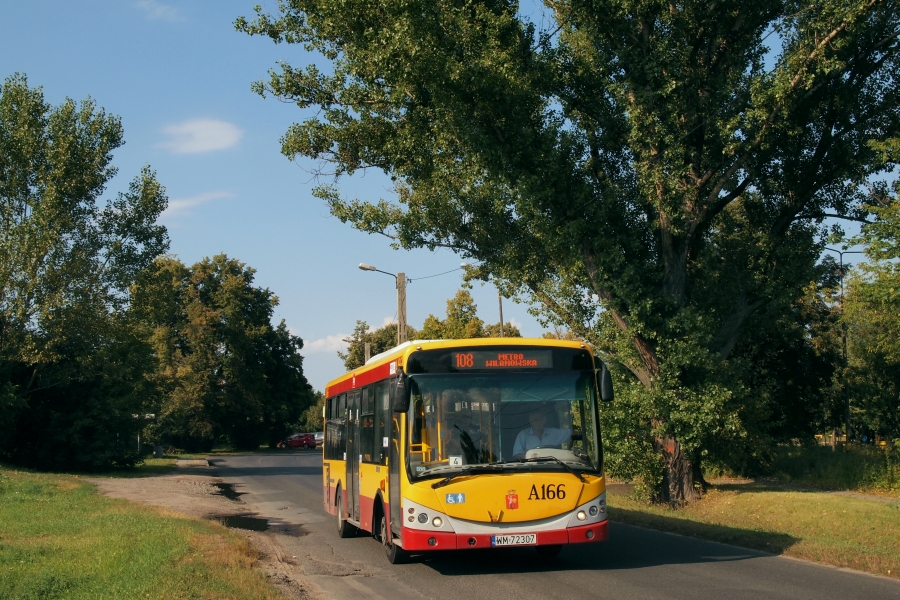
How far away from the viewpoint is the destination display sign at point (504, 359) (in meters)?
11.4

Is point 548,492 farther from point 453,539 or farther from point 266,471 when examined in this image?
point 266,471

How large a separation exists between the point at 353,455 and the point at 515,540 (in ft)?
17.0

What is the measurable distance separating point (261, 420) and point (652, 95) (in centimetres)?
5936

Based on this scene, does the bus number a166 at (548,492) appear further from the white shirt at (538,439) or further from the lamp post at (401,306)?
the lamp post at (401,306)

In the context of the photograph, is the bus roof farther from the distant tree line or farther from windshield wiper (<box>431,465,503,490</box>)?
the distant tree line

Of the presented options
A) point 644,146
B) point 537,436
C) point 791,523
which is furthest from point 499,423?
point 644,146

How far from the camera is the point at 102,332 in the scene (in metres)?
37.3

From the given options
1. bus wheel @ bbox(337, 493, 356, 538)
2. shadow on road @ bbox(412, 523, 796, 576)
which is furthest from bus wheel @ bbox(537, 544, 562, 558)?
bus wheel @ bbox(337, 493, 356, 538)

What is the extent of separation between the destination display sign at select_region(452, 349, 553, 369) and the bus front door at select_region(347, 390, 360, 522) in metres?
4.22

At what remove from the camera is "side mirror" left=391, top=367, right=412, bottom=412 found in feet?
35.9

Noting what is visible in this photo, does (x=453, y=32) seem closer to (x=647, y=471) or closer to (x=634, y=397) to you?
(x=634, y=397)

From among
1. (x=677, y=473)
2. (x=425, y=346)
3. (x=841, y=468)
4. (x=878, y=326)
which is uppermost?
(x=878, y=326)

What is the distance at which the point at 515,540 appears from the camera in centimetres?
1080

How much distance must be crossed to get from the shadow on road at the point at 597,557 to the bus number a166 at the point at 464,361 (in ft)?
9.07
